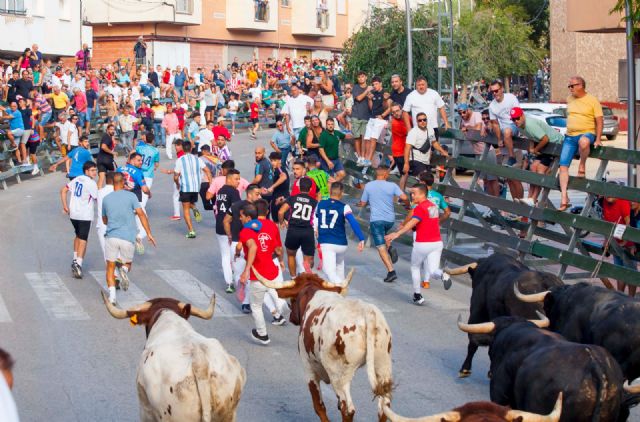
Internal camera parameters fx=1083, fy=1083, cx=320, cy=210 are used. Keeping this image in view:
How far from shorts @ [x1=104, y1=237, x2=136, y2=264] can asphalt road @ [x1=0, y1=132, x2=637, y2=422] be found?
0.66 meters

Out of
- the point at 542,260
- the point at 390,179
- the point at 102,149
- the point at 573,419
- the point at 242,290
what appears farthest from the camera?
the point at 102,149

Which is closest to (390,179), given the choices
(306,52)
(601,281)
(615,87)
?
(601,281)

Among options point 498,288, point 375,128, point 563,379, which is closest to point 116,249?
point 498,288

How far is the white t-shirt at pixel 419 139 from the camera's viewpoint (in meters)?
20.8

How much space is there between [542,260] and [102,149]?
11802 mm

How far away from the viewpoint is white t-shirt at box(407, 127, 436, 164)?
68.1 feet

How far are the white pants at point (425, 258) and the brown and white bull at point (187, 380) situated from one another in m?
7.87

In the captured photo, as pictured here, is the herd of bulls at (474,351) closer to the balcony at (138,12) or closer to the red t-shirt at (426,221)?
the red t-shirt at (426,221)

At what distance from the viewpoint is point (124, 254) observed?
1670 cm

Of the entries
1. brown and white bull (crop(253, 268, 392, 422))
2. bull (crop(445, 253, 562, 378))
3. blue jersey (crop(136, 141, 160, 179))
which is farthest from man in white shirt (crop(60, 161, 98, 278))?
brown and white bull (crop(253, 268, 392, 422))

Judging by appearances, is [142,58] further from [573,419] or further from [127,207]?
[573,419]

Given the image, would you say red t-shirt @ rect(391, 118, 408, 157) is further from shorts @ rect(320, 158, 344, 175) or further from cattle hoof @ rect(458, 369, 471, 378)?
cattle hoof @ rect(458, 369, 471, 378)


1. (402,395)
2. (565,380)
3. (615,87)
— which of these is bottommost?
(402,395)

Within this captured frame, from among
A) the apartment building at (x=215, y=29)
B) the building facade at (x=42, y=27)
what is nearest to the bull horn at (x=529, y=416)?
the building facade at (x=42, y=27)
